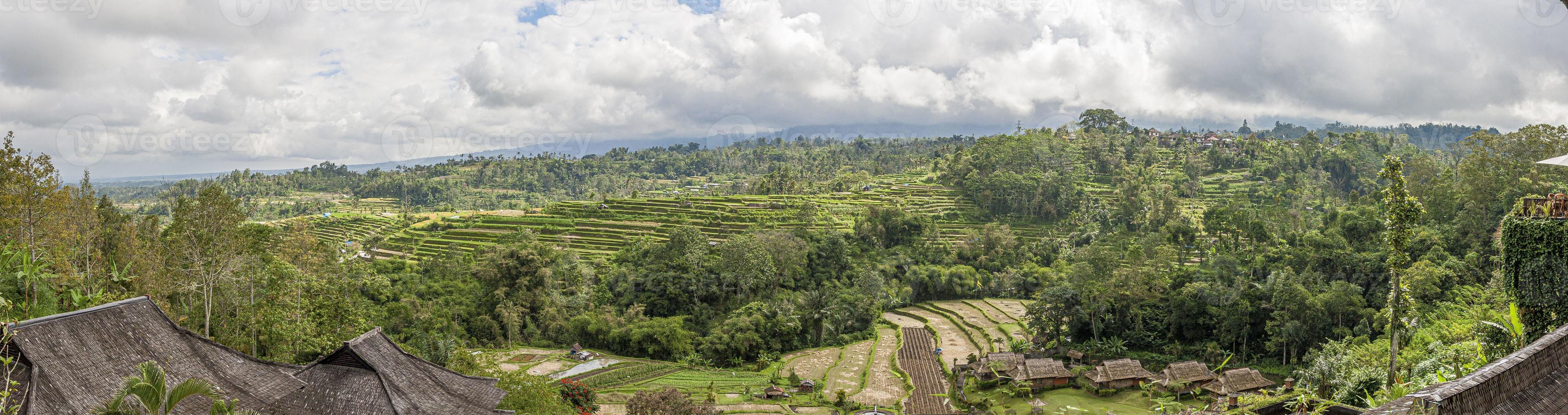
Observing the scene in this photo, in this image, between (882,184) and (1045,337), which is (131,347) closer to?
(1045,337)

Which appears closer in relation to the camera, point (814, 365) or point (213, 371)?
point (213, 371)

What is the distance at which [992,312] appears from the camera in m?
35.6

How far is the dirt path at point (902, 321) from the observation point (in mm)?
34062

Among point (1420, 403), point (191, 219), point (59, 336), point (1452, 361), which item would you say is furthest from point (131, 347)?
Answer: point (1452, 361)

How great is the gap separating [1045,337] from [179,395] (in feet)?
89.3

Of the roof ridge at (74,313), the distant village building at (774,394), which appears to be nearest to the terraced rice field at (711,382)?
the distant village building at (774,394)

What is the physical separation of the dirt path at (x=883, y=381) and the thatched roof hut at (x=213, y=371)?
532 inches

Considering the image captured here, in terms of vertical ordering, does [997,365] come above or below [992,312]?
above

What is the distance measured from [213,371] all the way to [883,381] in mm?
19347

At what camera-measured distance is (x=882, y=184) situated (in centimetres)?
5734

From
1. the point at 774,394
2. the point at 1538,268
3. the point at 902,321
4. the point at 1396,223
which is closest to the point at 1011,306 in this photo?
the point at 902,321

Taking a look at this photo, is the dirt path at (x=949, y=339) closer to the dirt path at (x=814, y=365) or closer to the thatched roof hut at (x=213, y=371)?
the dirt path at (x=814, y=365)

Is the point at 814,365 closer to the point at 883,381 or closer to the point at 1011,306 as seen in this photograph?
the point at 883,381

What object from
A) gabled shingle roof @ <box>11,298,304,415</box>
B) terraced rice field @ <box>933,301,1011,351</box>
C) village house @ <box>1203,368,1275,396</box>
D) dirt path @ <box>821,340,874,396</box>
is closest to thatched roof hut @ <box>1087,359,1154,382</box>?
village house @ <box>1203,368,1275,396</box>
